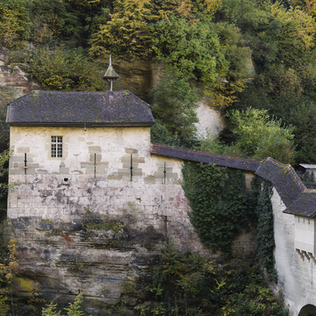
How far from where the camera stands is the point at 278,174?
1373 cm

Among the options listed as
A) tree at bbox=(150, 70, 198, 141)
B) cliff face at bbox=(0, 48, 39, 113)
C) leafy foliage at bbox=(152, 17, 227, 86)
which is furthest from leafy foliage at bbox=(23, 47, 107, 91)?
leafy foliage at bbox=(152, 17, 227, 86)

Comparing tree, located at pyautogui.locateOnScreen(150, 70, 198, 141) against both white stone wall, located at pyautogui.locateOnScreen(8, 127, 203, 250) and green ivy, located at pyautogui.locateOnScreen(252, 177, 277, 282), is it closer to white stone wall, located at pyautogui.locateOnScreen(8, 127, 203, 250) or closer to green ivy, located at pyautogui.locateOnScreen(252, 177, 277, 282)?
white stone wall, located at pyautogui.locateOnScreen(8, 127, 203, 250)

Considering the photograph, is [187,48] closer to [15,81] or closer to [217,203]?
[15,81]

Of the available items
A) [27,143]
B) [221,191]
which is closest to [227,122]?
[221,191]

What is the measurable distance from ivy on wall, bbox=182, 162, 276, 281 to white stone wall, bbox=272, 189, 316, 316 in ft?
6.46

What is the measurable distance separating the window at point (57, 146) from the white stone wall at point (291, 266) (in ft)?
29.1

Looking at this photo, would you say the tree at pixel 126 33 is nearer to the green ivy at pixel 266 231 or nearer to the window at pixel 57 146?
the window at pixel 57 146

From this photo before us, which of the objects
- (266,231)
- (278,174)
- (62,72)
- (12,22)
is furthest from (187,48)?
(266,231)

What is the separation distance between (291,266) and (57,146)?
404 inches

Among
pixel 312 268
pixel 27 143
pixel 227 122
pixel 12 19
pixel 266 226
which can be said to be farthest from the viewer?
pixel 227 122

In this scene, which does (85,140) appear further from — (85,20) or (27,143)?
(85,20)

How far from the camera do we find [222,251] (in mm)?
16047

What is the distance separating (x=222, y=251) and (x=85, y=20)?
1838cm

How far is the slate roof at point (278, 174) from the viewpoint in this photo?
459 inches
